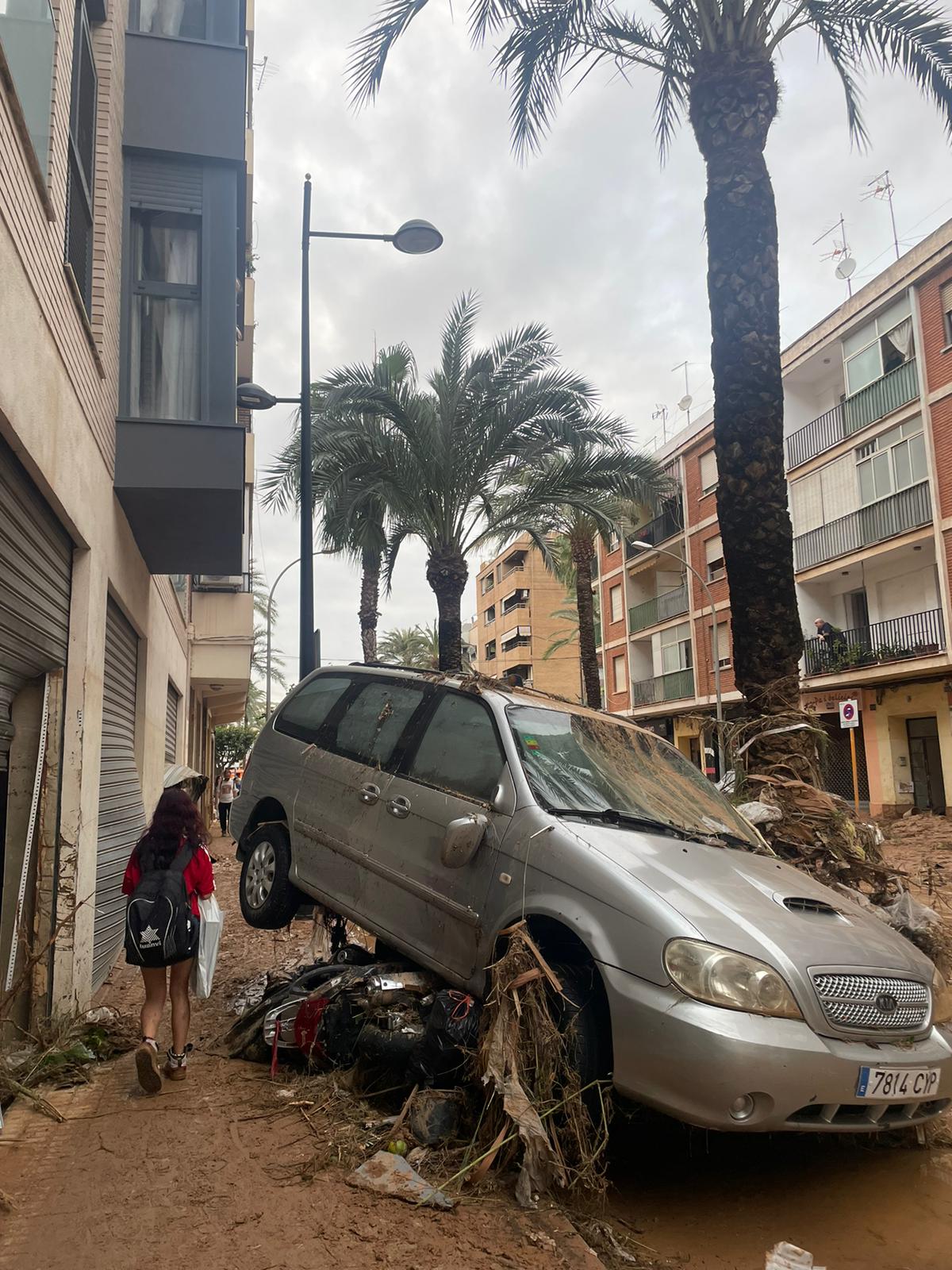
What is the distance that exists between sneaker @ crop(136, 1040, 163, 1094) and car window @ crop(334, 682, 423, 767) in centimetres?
194

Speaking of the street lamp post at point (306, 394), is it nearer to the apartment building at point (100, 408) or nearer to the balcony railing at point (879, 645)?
the apartment building at point (100, 408)

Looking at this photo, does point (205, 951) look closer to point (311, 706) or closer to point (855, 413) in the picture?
point (311, 706)

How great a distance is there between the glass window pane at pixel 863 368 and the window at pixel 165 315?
2407 cm

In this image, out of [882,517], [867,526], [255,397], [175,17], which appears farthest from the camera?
[867,526]

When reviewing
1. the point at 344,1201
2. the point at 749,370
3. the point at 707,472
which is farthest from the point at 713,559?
the point at 344,1201

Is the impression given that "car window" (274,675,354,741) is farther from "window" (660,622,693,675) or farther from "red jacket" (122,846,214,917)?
"window" (660,622,693,675)

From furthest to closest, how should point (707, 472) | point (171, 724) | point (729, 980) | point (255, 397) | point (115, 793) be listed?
point (707, 472)
point (171, 724)
point (255, 397)
point (115, 793)
point (729, 980)

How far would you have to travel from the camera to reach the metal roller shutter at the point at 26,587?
15.7 ft

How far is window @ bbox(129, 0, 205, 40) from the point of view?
868cm

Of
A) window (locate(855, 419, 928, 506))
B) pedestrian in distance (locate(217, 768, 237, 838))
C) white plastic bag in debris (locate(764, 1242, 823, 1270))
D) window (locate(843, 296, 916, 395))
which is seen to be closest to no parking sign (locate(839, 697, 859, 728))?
window (locate(855, 419, 928, 506))

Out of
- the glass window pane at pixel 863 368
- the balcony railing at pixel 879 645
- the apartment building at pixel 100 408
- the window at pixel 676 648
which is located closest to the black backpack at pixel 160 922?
the apartment building at pixel 100 408

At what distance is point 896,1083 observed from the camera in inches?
147

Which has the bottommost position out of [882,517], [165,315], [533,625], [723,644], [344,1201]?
[344,1201]

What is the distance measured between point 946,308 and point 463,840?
83.0ft
